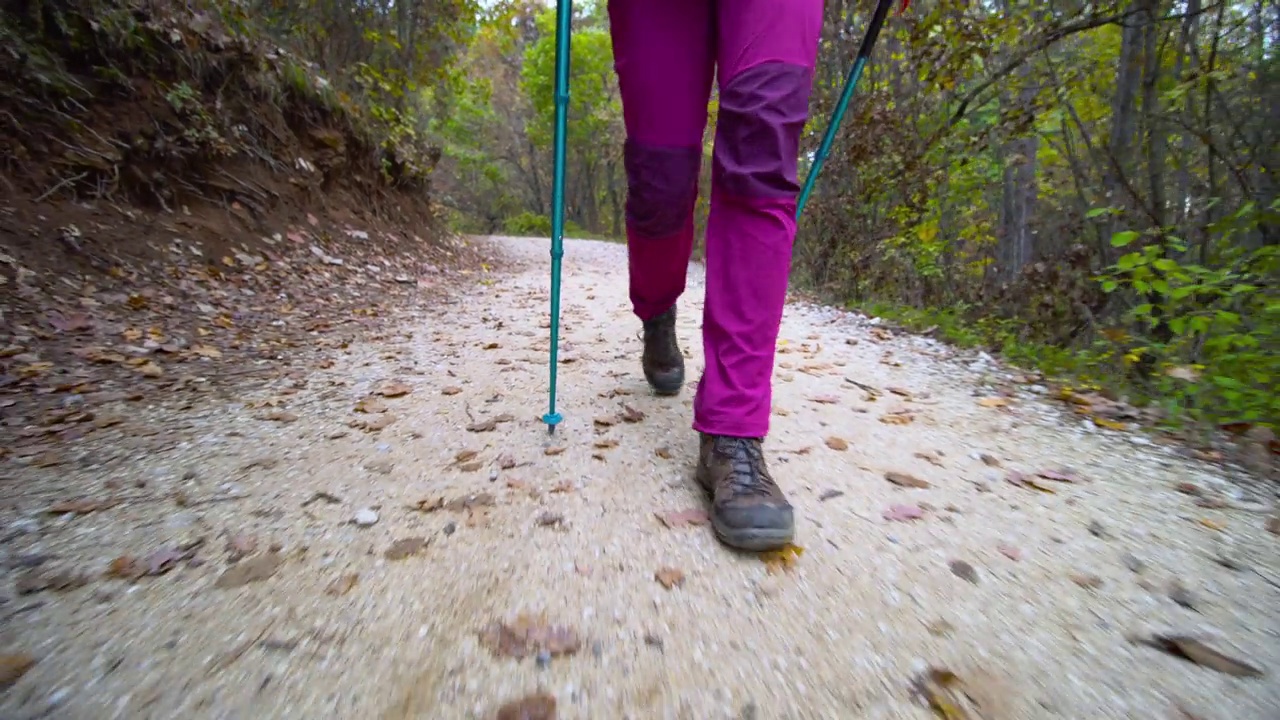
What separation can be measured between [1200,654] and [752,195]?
1.22 metres

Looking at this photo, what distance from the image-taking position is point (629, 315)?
4023 mm

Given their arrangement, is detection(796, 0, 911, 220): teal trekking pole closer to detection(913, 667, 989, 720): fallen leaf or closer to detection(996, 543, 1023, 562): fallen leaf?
detection(996, 543, 1023, 562): fallen leaf

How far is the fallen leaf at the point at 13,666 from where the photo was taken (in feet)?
2.80

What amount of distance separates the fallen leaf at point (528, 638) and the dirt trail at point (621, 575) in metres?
0.02

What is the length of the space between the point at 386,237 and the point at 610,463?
16.2ft

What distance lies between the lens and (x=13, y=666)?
88cm

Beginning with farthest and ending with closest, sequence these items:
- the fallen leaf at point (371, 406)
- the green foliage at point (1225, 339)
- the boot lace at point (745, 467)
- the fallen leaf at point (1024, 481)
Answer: the fallen leaf at point (371, 406)
the green foliage at point (1225, 339)
the fallen leaf at point (1024, 481)
the boot lace at point (745, 467)

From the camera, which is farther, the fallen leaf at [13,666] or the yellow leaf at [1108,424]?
the yellow leaf at [1108,424]

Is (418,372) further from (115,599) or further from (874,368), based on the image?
(874,368)

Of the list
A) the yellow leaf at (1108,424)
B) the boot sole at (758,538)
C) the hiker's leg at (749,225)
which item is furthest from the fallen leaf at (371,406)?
the yellow leaf at (1108,424)

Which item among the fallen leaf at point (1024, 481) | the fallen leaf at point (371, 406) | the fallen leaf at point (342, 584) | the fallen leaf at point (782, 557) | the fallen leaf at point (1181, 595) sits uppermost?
the fallen leaf at point (1181, 595)

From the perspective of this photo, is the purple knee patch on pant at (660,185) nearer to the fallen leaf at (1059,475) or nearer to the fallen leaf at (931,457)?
the fallen leaf at (931,457)

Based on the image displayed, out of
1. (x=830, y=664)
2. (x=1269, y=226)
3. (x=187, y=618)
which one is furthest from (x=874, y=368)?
(x=187, y=618)

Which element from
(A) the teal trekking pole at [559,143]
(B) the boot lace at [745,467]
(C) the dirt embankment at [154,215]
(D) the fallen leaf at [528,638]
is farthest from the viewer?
(C) the dirt embankment at [154,215]
